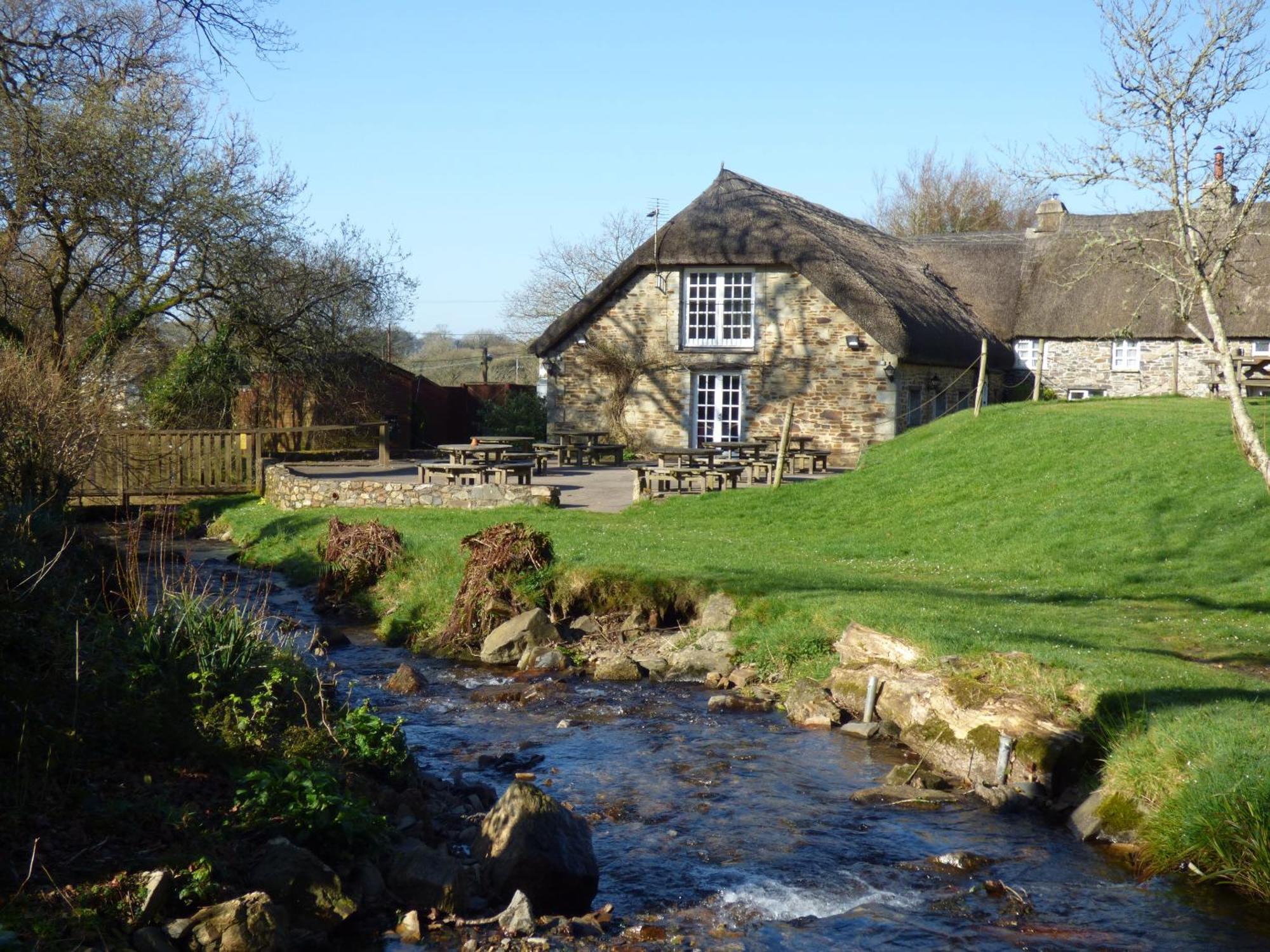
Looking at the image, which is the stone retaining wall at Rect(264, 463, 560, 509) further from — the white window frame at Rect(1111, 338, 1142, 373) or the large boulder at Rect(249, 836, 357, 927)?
the white window frame at Rect(1111, 338, 1142, 373)

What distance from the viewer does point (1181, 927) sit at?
6.75 meters

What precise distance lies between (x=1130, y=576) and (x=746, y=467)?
11029 mm

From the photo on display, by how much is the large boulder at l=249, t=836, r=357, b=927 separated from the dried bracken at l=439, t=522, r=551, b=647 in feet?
25.6

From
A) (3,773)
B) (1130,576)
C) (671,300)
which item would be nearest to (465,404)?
(671,300)

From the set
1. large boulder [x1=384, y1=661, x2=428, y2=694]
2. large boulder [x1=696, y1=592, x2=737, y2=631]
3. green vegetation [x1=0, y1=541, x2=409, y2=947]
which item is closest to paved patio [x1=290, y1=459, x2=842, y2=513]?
large boulder [x1=696, y1=592, x2=737, y2=631]

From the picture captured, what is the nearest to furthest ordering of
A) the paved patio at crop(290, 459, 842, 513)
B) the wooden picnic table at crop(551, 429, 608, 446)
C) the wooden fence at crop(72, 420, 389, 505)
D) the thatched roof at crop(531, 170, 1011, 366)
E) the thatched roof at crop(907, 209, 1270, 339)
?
the paved patio at crop(290, 459, 842, 513) → the wooden fence at crop(72, 420, 389, 505) → the thatched roof at crop(531, 170, 1011, 366) → the wooden picnic table at crop(551, 429, 608, 446) → the thatched roof at crop(907, 209, 1270, 339)

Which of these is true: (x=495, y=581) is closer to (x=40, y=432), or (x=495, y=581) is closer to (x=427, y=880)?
(x=40, y=432)

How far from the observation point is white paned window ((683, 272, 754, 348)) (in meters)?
30.6

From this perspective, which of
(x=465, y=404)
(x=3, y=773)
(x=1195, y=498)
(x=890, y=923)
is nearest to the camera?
(x=3, y=773)

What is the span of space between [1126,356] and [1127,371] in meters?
0.47

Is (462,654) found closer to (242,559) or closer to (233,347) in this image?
(242,559)

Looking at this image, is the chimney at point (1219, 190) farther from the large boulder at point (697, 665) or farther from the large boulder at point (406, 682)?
the large boulder at point (406, 682)

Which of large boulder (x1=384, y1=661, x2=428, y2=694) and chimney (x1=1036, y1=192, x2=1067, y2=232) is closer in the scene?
large boulder (x1=384, y1=661, x2=428, y2=694)

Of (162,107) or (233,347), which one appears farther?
(233,347)
